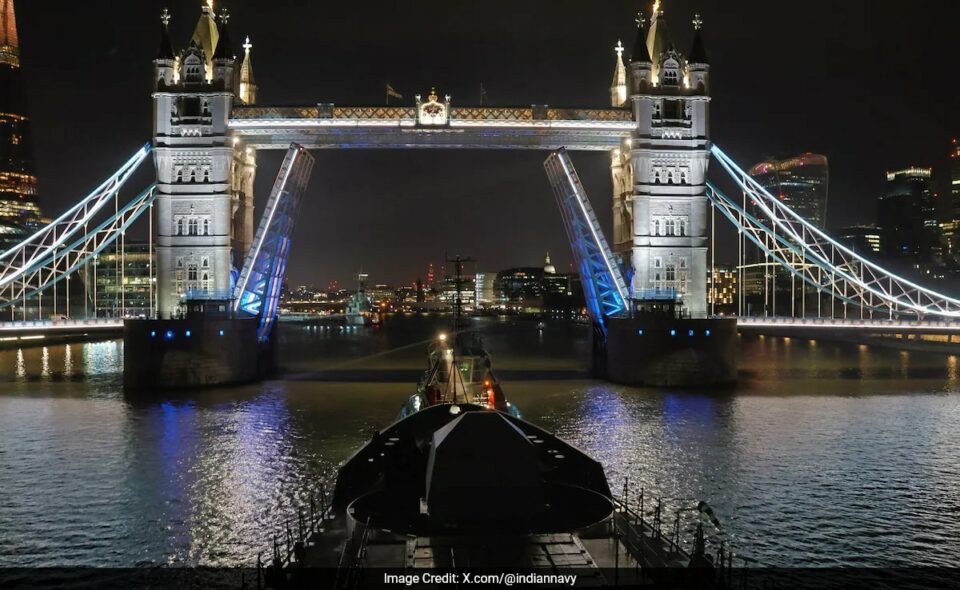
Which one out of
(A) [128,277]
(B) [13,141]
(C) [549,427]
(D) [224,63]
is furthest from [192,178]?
(B) [13,141]

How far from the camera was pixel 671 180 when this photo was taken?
49250 mm

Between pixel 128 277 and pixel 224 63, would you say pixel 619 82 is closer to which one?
pixel 224 63

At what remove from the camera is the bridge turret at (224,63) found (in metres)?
48.1

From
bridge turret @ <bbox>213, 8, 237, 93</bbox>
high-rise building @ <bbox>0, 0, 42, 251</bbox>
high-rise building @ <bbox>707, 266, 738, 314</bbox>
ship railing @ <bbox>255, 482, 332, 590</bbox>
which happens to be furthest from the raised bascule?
high-rise building @ <bbox>0, 0, 42, 251</bbox>

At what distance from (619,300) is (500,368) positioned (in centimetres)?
1721

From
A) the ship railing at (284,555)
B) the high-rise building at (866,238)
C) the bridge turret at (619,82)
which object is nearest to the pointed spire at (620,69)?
the bridge turret at (619,82)

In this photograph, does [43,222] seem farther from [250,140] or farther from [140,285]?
[250,140]

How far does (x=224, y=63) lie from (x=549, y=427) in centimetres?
2903

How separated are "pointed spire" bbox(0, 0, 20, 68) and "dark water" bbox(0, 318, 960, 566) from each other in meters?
127

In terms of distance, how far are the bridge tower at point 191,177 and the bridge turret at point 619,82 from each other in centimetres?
2352

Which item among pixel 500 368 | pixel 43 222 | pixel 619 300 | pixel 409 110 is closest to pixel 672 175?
pixel 619 300

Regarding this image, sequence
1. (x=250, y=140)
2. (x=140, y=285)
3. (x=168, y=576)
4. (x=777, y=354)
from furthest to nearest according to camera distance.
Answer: (x=140, y=285), (x=777, y=354), (x=250, y=140), (x=168, y=576)

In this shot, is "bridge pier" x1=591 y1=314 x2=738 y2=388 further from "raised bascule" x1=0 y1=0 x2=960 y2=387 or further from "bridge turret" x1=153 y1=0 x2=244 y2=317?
"bridge turret" x1=153 y1=0 x2=244 y2=317

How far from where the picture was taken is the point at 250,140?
1957 inches
